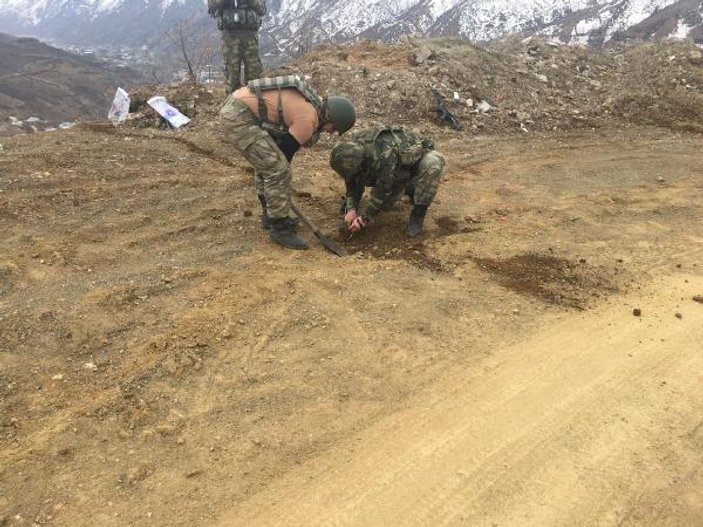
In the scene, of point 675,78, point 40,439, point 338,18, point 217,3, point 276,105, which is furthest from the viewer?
point 338,18

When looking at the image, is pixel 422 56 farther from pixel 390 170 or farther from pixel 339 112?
pixel 339 112

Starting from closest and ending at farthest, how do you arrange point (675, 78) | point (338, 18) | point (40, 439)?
point (40, 439), point (675, 78), point (338, 18)

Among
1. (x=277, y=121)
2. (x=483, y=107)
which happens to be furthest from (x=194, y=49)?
(x=277, y=121)

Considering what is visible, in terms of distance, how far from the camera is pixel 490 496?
254cm

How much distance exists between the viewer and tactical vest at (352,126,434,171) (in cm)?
461

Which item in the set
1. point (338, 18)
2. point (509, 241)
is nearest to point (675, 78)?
point (509, 241)

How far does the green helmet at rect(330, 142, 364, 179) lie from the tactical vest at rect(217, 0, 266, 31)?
3966mm

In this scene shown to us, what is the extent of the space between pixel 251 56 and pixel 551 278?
542 centimetres

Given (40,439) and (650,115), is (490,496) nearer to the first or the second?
(40,439)

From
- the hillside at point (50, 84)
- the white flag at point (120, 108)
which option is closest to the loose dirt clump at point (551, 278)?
the white flag at point (120, 108)

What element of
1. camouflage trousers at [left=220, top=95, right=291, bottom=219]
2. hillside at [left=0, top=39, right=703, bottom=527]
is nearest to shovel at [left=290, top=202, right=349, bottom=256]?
hillside at [left=0, top=39, right=703, bottom=527]

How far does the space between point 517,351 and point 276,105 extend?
2.40 metres

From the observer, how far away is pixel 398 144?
4.64 metres

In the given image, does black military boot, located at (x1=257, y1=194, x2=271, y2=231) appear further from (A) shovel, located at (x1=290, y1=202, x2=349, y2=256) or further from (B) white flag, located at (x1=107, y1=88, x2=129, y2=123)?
(B) white flag, located at (x1=107, y1=88, x2=129, y2=123)
